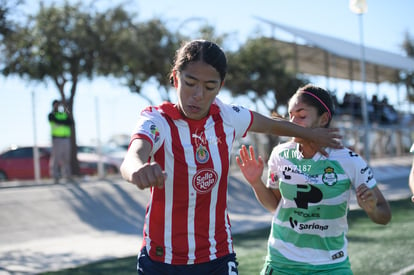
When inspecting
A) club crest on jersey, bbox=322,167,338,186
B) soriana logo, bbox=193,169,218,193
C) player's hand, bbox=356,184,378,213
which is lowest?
player's hand, bbox=356,184,378,213

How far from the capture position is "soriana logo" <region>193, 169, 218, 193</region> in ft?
9.18

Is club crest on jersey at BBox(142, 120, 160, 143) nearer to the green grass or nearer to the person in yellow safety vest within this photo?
the green grass

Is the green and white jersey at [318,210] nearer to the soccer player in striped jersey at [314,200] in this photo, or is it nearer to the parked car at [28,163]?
the soccer player in striped jersey at [314,200]

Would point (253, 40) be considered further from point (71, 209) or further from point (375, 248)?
point (375, 248)

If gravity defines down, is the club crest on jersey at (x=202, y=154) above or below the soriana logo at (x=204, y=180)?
above

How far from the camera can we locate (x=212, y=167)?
284 cm

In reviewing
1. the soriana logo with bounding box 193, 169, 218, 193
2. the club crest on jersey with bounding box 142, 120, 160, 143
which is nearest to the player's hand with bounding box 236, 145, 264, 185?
the soriana logo with bounding box 193, 169, 218, 193

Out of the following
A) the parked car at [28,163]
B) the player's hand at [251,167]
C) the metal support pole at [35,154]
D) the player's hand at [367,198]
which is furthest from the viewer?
the parked car at [28,163]

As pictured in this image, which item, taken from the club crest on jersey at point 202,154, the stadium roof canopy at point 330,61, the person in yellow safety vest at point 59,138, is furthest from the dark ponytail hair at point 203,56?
the stadium roof canopy at point 330,61

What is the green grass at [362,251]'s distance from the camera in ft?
21.6

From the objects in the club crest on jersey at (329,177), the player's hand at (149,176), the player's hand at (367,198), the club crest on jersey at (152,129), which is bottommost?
the player's hand at (367,198)

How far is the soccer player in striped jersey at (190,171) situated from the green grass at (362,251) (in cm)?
373

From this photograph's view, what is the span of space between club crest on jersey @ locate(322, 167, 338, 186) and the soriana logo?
2.99ft

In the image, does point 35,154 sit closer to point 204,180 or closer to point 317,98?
point 317,98
